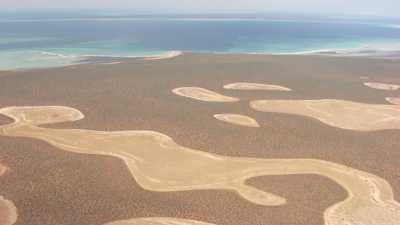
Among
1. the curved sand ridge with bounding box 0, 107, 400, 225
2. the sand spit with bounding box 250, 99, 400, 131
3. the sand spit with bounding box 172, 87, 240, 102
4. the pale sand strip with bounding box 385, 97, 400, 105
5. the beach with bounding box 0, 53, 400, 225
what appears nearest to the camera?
the beach with bounding box 0, 53, 400, 225

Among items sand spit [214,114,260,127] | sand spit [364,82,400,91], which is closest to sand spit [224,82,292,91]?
sand spit [364,82,400,91]

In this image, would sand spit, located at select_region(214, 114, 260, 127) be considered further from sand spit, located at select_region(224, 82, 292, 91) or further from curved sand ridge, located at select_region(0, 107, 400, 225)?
sand spit, located at select_region(224, 82, 292, 91)

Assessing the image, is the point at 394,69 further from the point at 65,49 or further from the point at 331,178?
the point at 65,49

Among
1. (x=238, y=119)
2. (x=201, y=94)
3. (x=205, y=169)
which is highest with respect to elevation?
(x=201, y=94)

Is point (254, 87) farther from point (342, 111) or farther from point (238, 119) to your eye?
point (238, 119)

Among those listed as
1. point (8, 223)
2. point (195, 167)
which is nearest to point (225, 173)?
point (195, 167)

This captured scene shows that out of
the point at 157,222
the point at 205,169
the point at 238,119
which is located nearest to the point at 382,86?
the point at 238,119

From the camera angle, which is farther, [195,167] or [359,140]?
[359,140]
